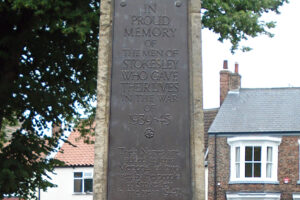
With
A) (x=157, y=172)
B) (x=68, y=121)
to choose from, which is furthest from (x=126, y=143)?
(x=68, y=121)

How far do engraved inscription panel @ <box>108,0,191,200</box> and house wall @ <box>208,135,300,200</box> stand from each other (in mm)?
29259

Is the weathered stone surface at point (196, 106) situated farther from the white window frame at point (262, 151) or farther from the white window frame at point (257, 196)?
the white window frame at point (257, 196)

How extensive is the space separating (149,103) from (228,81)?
31.7m

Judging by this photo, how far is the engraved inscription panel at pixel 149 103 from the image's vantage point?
8617 millimetres

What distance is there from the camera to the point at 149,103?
28.8 ft

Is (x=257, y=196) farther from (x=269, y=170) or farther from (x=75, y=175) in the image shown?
(x=75, y=175)

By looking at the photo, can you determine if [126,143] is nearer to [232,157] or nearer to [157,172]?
[157,172]

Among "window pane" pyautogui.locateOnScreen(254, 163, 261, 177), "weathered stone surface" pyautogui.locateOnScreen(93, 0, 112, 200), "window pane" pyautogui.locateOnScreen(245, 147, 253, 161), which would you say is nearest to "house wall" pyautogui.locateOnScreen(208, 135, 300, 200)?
"window pane" pyautogui.locateOnScreen(254, 163, 261, 177)

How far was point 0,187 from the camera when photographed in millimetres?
16250

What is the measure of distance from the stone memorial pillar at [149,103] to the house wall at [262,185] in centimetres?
2921

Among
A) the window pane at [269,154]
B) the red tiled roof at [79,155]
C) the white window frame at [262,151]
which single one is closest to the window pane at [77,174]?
the red tiled roof at [79,155]

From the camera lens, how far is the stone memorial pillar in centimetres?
862

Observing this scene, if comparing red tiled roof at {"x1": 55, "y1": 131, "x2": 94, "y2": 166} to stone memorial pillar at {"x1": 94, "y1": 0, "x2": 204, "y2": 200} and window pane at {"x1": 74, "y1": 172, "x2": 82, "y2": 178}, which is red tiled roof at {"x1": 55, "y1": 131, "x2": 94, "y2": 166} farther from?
stone memorial pillar at {"x1": 94, "y1": 0, "x2": 204, "y2": 200}

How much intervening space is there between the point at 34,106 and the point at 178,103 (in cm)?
871
